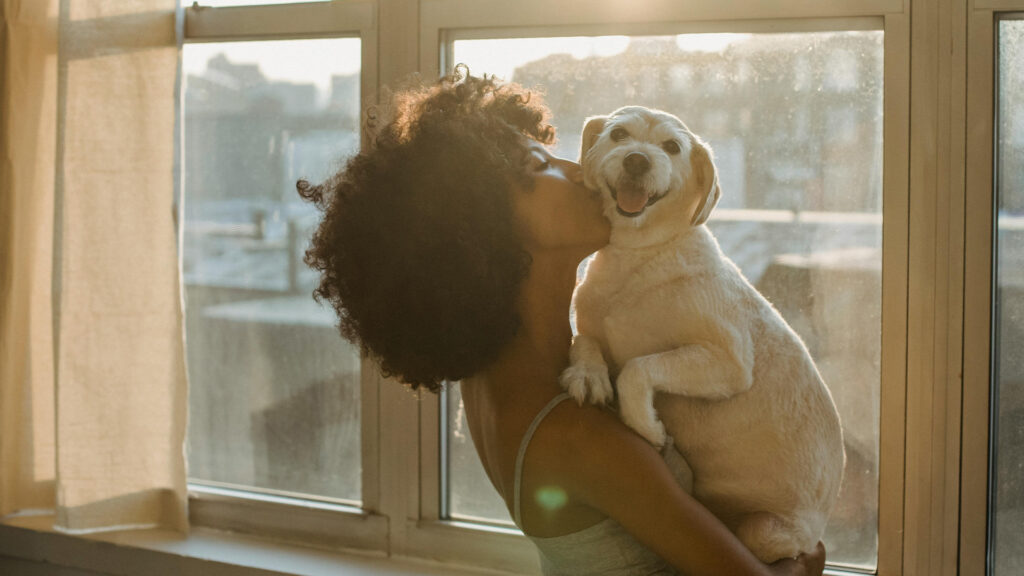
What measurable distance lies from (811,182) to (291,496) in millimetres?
1299

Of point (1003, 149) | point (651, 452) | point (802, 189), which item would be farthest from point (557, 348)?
point (1003, 149)

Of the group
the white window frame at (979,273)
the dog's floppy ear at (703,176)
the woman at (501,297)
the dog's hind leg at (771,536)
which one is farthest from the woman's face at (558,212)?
the white window frame at (979,273)

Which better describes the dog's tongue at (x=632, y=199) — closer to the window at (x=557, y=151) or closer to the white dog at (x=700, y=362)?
the white dog at (x=700, y=362)

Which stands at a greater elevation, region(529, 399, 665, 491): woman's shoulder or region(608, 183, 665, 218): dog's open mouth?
region(608, 183, 665, 218): dog's open mouth

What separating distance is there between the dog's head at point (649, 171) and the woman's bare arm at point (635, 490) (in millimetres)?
245

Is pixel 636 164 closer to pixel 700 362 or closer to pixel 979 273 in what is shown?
pixel 700 362

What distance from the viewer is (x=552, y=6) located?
161cm

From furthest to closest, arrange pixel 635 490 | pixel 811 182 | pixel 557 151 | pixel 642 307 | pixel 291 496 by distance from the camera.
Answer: pixel 291 496, pixel 557 151, pixel 811 182, pixel 642 307, pixel 635 490

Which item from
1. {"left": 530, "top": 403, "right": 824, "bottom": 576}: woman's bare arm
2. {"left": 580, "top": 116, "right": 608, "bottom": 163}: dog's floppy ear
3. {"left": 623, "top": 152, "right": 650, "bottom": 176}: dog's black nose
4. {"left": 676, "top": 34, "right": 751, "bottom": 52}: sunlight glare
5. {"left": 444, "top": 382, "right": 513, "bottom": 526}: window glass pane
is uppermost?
{"left": 676, "top": 34, "right": 751, "bottom": 52}: sunlight glare

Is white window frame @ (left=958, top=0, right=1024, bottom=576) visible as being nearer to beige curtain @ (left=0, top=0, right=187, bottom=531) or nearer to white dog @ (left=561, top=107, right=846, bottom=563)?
white dog @ (left=561, top=107, right=846, bottom=563)

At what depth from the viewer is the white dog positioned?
3.23 feet

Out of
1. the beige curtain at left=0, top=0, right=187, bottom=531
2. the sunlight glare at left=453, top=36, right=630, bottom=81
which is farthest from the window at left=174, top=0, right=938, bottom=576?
the beige curtain at left=0, top=0, right=187, bottom=531

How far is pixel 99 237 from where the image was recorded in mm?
1807

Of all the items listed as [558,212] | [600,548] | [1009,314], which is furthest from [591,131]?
[1009,314]
